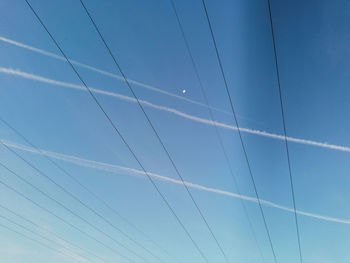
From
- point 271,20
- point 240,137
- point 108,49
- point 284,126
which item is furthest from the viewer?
point 240,137

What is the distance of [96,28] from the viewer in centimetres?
680

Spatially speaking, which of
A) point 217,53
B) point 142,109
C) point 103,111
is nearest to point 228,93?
point 217,53

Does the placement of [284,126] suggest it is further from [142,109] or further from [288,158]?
[142,109]

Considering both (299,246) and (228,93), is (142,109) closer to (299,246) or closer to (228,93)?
(228,93)

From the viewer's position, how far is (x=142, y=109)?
864 centimetres

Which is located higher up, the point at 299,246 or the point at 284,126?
the point at 284,126

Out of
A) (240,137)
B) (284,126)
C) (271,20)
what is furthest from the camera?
(240,137)

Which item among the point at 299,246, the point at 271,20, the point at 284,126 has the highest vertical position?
the point at 271,20

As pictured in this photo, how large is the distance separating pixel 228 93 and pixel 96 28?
4040 mm

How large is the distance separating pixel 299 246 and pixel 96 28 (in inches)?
680

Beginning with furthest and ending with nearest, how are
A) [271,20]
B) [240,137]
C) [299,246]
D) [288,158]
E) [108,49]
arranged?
[299,246] < [288,158] < [240,137] < [108,49] < [271,20]

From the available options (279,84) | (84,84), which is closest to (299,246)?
(279,84)

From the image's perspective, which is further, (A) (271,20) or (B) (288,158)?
(B) (288,158)

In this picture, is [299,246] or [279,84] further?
[299,246]
